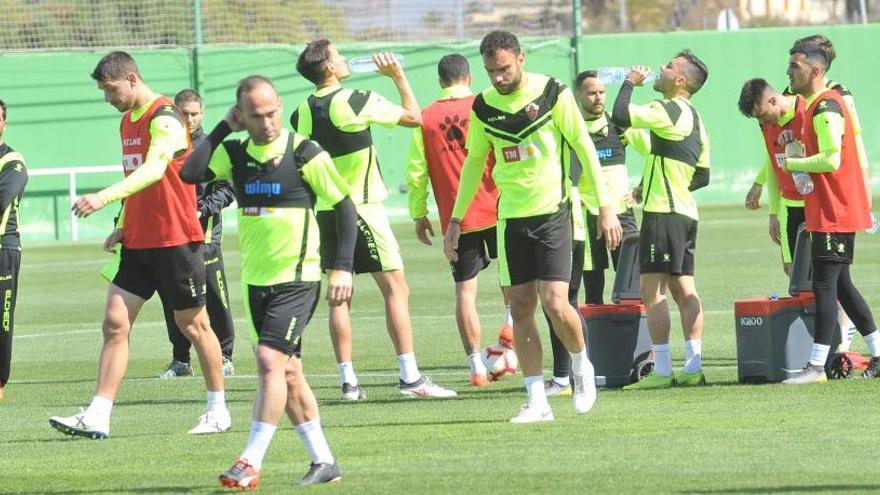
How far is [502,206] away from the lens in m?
10.7

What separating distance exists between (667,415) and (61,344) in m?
8.21

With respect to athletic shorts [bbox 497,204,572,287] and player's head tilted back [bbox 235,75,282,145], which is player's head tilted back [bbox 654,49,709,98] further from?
player's head tilted back [bbox 235,75,282,145]

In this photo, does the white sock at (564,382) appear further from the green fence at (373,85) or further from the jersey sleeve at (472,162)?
the green fence at (373,85)

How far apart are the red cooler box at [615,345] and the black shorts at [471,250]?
2.91 feet

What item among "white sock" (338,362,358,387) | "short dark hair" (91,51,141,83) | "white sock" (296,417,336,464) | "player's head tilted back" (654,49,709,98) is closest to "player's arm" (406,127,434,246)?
"white sock" (338,362,358,387)

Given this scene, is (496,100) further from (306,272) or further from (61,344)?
(61,344)

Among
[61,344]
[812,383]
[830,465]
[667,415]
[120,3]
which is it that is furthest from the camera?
[120,3]

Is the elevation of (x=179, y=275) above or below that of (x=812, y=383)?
above

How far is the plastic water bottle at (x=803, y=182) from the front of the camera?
12047mm

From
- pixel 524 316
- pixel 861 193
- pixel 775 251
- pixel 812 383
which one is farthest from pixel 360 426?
pixel 775 251

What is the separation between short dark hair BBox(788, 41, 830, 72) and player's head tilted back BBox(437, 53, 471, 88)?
249 centimetres

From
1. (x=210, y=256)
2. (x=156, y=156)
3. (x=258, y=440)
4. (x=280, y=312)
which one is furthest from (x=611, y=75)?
(x=258, y=440)

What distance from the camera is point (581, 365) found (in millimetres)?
10656

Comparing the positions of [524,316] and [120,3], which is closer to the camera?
[524,316]
